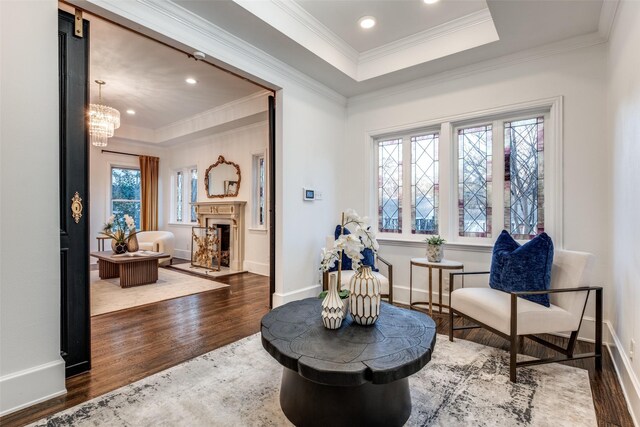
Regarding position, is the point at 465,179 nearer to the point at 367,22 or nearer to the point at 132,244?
the point at 367,22

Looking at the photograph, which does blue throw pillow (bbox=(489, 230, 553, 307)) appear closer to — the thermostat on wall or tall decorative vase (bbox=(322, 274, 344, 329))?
tall decorative vase (bbox=(322, 274, 344, 329))

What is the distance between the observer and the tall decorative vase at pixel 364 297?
71.1 inches

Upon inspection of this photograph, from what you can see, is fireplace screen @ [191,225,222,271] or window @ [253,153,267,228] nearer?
window @ [253,153,267,228]

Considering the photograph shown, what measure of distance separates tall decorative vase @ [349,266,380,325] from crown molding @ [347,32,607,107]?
2.88 meters

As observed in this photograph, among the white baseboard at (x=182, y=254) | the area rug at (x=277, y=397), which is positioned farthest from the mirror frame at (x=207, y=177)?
the area rug at (x=277, y=397)

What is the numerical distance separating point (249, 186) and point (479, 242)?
4097 millimetres

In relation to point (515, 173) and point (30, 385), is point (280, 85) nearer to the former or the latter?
point (515, 173)

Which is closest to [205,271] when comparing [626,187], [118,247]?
[118,247]

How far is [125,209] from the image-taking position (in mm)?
7484

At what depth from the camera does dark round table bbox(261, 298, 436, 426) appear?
4.55 feet

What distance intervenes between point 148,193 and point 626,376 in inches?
332

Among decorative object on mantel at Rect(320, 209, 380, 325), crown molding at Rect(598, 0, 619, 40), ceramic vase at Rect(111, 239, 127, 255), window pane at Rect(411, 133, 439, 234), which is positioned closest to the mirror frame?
ceramic vase at Rect(111, 239, 127, 255)

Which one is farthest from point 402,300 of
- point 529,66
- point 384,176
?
point 529,66

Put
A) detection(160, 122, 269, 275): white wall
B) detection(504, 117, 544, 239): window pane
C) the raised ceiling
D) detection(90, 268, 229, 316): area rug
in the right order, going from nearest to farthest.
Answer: the raised ceiling → detection(504, 117, 544, 239): window pane → detection(90, 268, 229, 316): area rug → detection(160, 122, 269, 275): white wall
